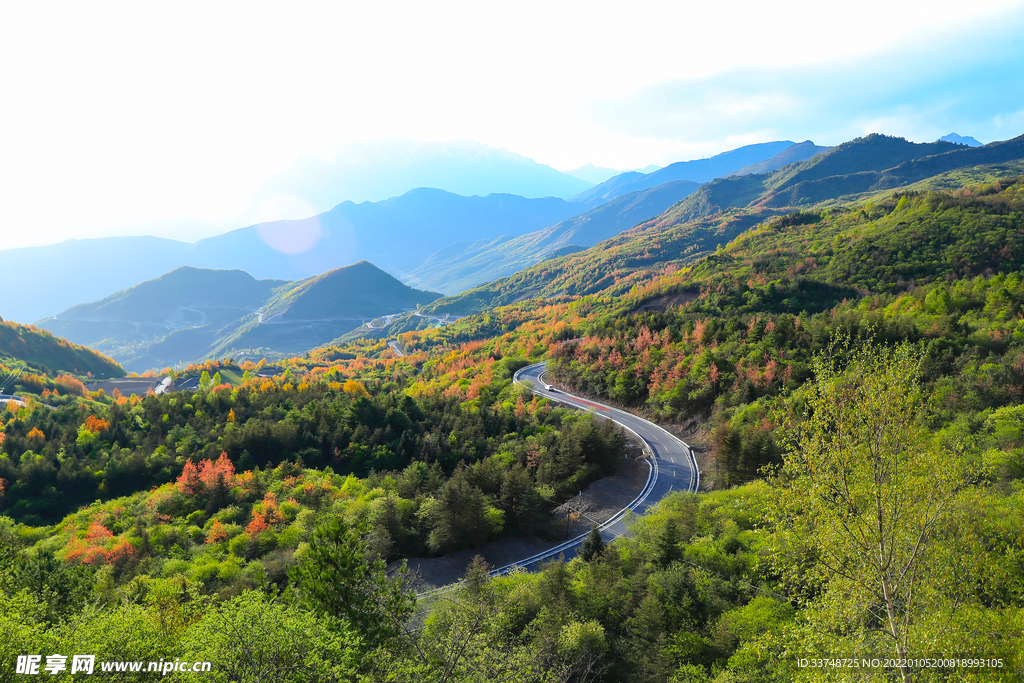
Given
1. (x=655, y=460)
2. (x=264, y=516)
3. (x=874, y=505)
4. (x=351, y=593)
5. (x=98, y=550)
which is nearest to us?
(x=874, y=505)

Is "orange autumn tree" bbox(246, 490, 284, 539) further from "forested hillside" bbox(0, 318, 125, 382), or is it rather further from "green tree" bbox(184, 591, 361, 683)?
"forested hillside" bbox(0, 318, 125, 382)

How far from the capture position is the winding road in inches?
1264

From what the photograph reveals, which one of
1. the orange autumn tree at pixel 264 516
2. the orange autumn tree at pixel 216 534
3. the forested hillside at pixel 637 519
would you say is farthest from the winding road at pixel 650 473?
the orange autumn tree at pixel 216 534

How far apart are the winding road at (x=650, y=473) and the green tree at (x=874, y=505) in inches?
850

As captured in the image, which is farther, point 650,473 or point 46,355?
point 46,355

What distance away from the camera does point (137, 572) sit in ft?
92.1

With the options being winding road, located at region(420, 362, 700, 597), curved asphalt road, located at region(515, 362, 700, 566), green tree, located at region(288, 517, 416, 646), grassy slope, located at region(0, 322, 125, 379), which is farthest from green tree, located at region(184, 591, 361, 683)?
grassy slope, located at region(0, 322, 125, 379)

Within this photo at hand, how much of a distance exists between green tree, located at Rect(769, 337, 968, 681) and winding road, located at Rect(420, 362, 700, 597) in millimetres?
21597

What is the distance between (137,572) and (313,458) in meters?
22.2

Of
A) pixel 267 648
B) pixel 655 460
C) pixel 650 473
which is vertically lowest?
pixel 650 473

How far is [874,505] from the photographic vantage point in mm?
10922

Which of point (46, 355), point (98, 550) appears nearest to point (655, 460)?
point (98, 550)

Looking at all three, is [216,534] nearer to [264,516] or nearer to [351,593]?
[264,516]

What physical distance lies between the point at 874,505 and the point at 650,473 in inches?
1289
